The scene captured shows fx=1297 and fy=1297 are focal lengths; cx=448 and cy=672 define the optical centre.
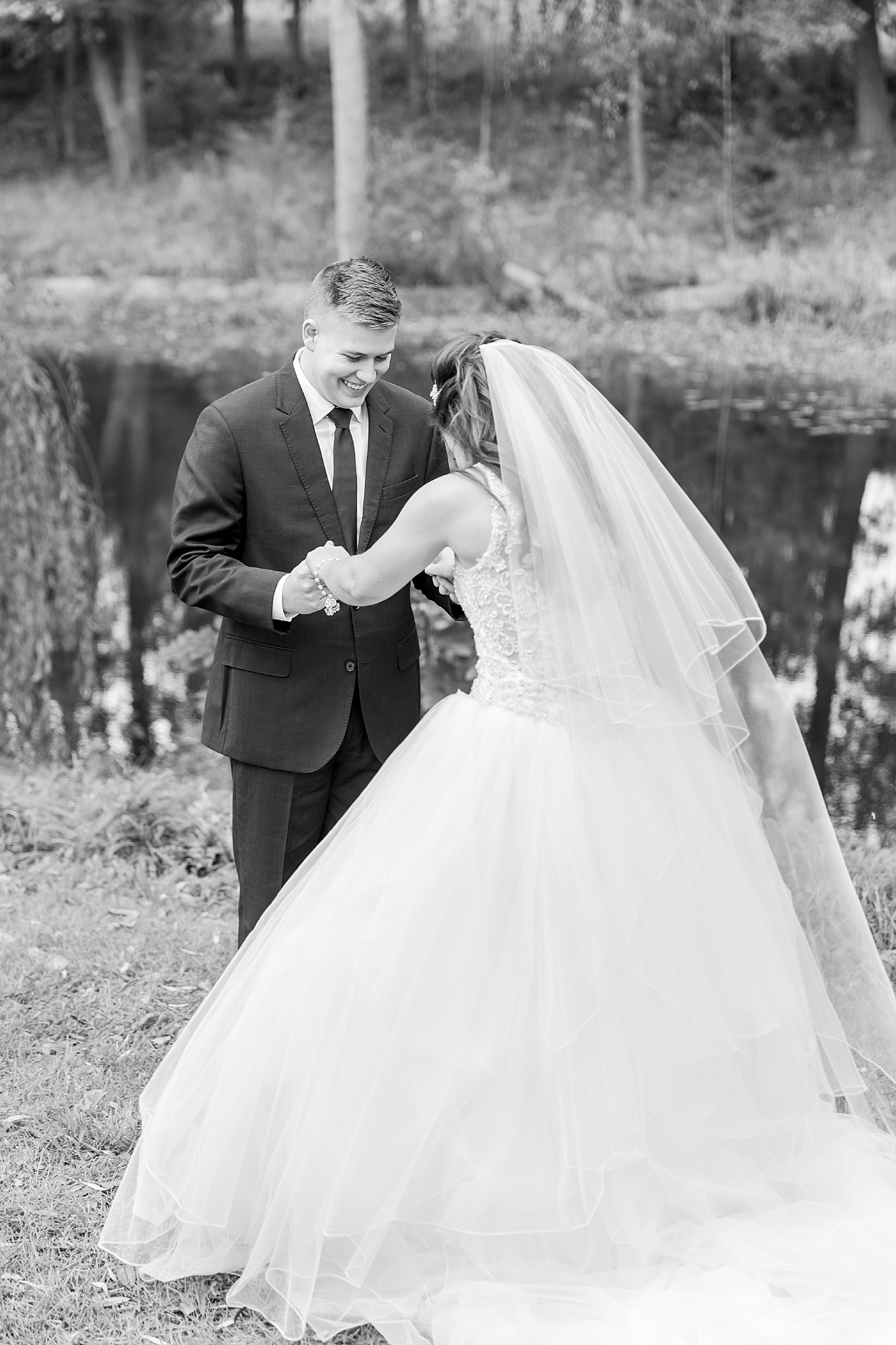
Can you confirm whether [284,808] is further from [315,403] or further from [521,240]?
[521,240]

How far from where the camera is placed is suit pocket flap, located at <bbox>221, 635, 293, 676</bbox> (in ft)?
11.3

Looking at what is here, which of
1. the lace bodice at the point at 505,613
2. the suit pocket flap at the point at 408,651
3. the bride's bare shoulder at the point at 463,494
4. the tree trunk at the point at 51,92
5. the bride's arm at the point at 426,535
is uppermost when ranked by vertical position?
the tree trunk at the point at 51,92

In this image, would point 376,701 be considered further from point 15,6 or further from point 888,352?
point 15,6

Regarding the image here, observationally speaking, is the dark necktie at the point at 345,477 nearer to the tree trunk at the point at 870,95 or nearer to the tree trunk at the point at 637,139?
the tree trunk at the point at 637,139

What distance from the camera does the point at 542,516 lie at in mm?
2914

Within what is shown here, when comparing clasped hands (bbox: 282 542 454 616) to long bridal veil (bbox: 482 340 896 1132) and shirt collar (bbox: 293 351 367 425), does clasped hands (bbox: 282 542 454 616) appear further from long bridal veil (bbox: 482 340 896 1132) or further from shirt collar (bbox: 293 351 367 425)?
shirt collar (bbox: 293 351 367 425)

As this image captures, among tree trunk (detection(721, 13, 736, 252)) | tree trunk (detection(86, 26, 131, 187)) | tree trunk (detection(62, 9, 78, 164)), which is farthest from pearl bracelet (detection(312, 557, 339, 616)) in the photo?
tree trunk (detection(62, 9, 78, 164))

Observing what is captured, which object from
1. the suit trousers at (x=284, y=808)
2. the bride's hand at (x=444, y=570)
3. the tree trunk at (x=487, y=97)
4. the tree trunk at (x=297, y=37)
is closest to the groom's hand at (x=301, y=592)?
the bride's hand at (x=444, y=570)

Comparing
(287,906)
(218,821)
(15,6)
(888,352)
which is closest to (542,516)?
(287,906)

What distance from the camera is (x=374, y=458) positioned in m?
3.48

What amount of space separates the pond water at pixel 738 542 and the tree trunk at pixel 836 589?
17 millimetres

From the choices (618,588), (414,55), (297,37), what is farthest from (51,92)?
(618,588)

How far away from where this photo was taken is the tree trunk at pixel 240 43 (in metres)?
33.5

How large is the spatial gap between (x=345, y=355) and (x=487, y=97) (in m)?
29.4
